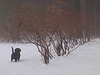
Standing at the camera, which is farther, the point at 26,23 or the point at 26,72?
the point at 26,23

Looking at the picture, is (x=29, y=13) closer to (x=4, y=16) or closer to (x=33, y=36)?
(x=33, y=36)

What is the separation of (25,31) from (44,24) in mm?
918

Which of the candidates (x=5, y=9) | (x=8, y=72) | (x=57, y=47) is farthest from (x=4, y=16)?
(x=8, y=72)

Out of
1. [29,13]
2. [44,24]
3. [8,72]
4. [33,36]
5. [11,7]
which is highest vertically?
[11,7]

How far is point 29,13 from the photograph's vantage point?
8.10 metres

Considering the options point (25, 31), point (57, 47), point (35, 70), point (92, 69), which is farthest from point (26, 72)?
point (57, 47)

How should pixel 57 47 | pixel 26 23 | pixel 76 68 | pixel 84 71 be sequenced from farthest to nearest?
pixel 57 47
pixel 26 23
pixel 76 68
pixel 84 71

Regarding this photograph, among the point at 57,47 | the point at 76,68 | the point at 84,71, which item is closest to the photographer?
the point at 84,71

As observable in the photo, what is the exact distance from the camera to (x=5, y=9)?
2553 centimetres

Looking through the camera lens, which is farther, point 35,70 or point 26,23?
point 26,23

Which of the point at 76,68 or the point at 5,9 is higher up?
the point at 5,9

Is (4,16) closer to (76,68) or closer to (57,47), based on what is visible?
(57,47)

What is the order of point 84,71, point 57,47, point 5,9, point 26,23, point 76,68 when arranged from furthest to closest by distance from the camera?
1. point 5,9
2. point 57,47
3. point 26,23
4. point 76,68
5. point 84,71

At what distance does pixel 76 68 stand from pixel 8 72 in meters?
2.66
